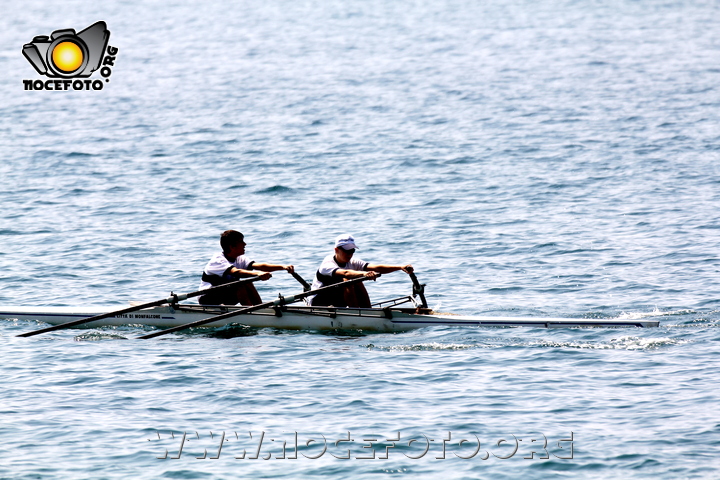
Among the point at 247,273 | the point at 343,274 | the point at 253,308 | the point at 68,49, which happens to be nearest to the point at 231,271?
the point at 247,273

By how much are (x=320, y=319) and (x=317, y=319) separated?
2.2 inches

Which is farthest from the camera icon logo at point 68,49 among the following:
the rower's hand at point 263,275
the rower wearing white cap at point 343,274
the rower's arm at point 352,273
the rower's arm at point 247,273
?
the rower's arm at point 352,273

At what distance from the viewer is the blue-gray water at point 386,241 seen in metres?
13.6

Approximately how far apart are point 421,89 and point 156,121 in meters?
13.2

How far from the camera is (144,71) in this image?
57594 mm

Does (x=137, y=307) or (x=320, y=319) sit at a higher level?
(x=137, y=307)

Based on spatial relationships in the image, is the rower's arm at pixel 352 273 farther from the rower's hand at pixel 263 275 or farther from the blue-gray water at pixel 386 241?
the rower's hand at pixel 263 275

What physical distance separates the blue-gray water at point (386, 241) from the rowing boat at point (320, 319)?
0.22 metres

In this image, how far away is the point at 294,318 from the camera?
18.4m

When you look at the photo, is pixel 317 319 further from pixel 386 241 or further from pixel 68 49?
pixel 68 49

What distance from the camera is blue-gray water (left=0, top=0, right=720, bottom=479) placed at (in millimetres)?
13586

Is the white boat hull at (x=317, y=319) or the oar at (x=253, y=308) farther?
the oar at (x=253, y=308)

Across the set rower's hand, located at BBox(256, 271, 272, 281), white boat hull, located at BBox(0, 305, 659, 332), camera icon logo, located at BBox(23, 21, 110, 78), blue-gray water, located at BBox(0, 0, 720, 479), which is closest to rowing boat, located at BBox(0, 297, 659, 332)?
white boat hull, located at BBox(0, 305, 659, 332)

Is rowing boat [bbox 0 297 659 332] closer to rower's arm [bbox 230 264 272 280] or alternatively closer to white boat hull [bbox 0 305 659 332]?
white boat hull [bbox 0 305 659 332]
